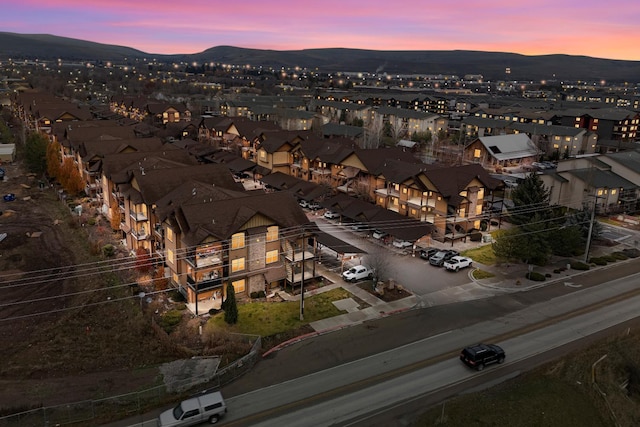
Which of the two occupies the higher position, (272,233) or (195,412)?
(272,233)

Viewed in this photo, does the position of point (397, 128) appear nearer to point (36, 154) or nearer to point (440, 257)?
point (440, 257)

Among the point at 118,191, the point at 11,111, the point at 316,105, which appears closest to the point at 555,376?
the point at 118,191

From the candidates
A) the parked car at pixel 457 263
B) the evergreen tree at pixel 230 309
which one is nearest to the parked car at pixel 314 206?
the parked car at pixel 457 263

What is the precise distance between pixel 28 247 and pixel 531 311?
47.1 metres

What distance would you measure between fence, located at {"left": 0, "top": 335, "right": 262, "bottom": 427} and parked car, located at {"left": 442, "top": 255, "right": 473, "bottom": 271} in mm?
24206

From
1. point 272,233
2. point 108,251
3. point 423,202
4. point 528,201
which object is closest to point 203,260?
point 272,233

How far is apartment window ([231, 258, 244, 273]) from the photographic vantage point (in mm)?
35844

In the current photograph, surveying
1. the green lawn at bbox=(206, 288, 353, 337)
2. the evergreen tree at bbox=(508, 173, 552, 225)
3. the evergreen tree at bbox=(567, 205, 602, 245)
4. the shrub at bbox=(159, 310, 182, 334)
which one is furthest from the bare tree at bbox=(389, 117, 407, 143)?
the shrub at bbox=(159, 310, 182, 334)

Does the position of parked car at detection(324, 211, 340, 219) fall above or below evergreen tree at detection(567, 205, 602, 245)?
below

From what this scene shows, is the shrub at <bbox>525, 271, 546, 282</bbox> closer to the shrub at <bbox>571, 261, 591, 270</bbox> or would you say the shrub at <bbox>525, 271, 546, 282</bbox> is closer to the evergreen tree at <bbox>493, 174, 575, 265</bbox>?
the evergreen tree at <bbox>493, 174, 575, 265</bbox>

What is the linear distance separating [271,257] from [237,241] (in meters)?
3.51

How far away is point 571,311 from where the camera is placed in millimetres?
35656

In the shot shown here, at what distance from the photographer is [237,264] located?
118 feet

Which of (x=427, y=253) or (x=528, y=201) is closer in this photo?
(x=427, y=253)
